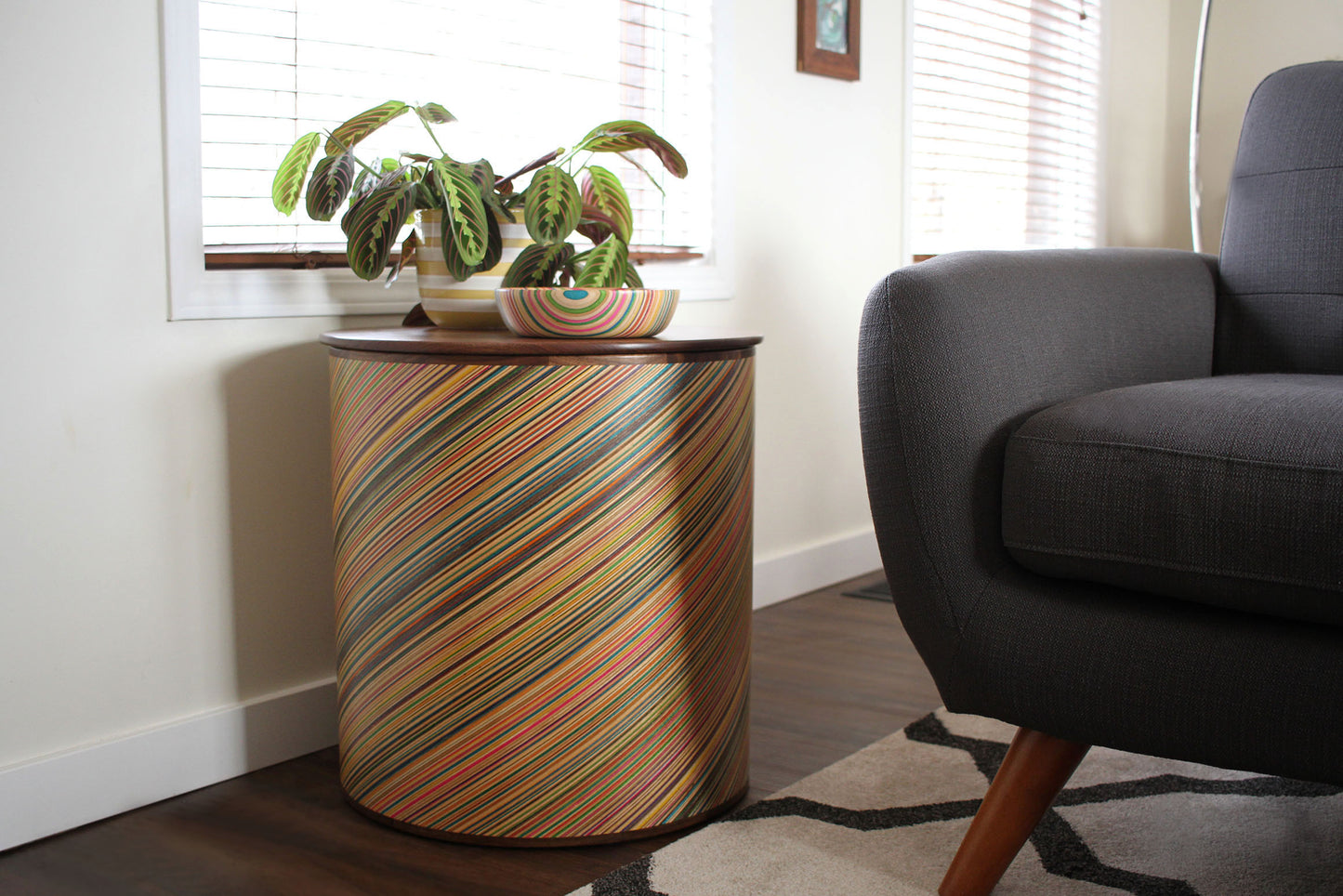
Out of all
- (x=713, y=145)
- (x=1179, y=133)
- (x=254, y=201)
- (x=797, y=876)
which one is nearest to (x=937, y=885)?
(x=797, y=876)

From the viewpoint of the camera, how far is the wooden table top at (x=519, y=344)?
3.88 feet

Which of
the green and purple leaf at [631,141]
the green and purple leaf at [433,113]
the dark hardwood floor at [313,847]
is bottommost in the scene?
the dark hardwood floor at [313,847]

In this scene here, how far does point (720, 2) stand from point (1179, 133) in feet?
6.77

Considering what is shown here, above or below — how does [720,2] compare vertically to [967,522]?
above

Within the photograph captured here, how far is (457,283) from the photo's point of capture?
58.2 inches

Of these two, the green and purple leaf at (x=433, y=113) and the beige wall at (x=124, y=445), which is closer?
the beige wall at (x=124, y=445)

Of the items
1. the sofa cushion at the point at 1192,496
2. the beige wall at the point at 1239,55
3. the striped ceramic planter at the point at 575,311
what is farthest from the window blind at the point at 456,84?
the beige wall at the point at 1239,55

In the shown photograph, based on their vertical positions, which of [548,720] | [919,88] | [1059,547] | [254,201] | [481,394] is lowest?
[548,720]

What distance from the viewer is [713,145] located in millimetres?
2160

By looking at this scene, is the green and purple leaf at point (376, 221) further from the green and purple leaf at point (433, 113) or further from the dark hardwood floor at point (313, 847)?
the dark hardwood floor at point (313, 847)

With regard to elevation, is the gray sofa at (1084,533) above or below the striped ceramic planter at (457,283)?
below

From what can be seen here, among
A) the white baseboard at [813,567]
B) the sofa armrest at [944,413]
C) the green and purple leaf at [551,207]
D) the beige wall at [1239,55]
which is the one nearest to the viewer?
the sofa armrest at [944,413]

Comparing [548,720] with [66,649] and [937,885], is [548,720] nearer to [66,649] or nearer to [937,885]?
[937,885]

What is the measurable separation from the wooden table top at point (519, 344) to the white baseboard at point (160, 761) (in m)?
0.49
